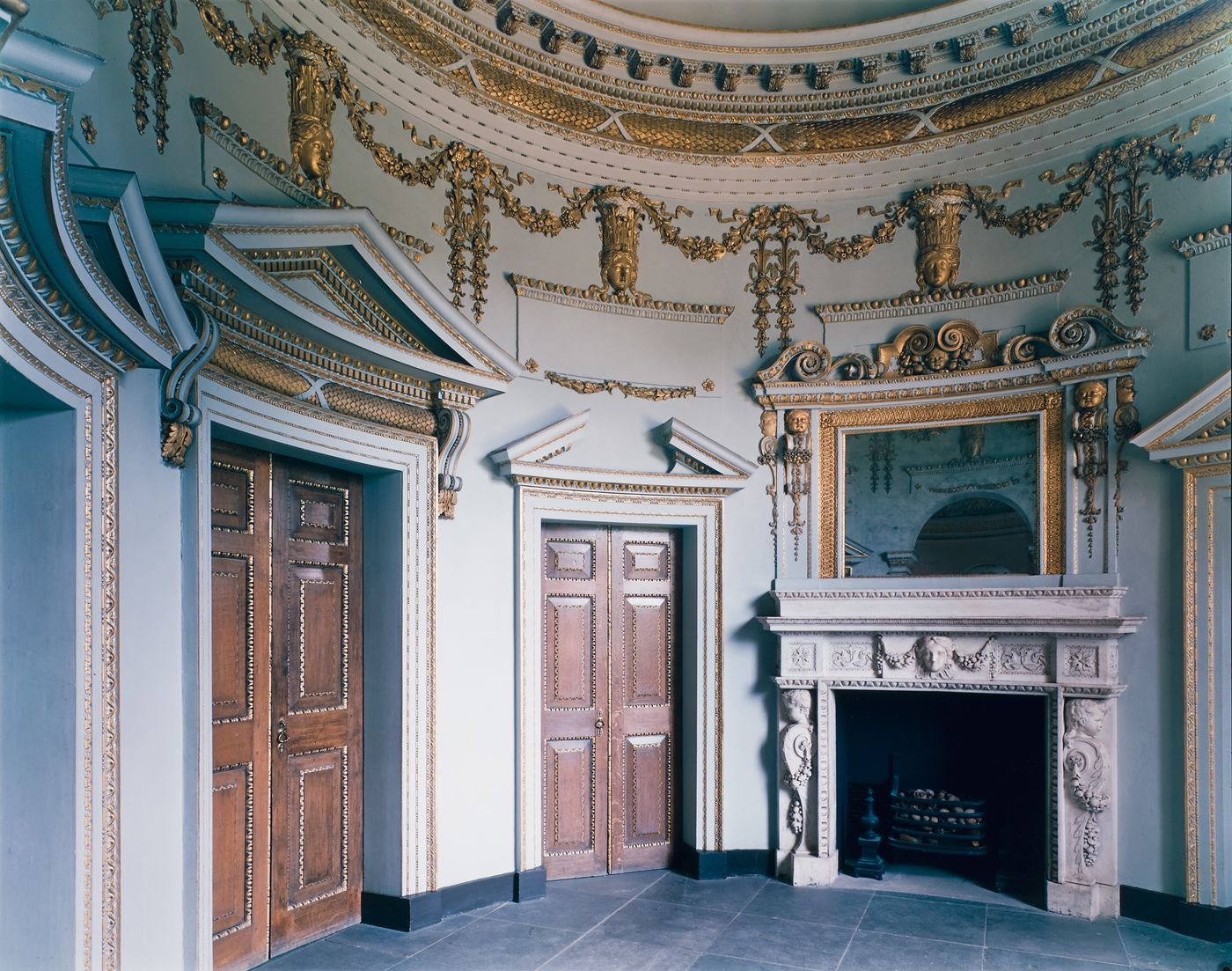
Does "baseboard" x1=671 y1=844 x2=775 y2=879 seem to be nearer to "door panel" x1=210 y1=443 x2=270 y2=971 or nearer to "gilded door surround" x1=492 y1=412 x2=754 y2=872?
"gilded door surround" x1=492 y1=412 x2=754 y2=872

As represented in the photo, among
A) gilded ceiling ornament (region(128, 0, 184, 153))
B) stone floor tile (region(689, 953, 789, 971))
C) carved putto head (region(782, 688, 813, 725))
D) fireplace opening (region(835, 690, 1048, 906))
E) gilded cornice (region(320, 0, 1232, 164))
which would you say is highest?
Answer: gilded cornice (region(320, 0, 1232, 164))

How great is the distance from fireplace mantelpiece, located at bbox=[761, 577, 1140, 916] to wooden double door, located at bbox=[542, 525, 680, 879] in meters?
0.75

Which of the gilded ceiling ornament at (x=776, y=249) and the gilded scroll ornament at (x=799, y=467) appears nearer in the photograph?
the gilded scroll ornament at (x=799, y=467)

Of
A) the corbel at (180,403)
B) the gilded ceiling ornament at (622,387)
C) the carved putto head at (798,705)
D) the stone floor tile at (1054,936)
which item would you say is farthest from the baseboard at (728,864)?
the corbel at (180,403)

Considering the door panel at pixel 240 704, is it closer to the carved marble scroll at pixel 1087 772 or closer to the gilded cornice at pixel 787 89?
the gilded cornice at pixel 787 89

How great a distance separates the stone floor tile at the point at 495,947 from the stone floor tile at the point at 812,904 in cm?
115

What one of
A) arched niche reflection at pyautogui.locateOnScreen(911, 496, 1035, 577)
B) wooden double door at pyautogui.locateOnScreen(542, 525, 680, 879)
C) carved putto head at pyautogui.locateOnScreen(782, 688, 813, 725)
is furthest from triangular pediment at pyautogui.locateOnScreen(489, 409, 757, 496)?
carved putto head at pyautogui.locateOnScreen(782, 688, 813, 725)

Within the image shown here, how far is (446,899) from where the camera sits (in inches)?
198

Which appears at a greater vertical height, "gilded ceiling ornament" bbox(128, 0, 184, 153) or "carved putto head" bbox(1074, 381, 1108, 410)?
Answer: "gilded ceiling ornament" bbox(128, 0, 184, 153)

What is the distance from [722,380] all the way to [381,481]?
2300 mm

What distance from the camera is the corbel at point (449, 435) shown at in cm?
501

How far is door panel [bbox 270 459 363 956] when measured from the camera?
4.48m

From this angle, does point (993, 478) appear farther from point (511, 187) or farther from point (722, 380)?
point (511, 187)

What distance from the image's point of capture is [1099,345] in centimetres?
524
